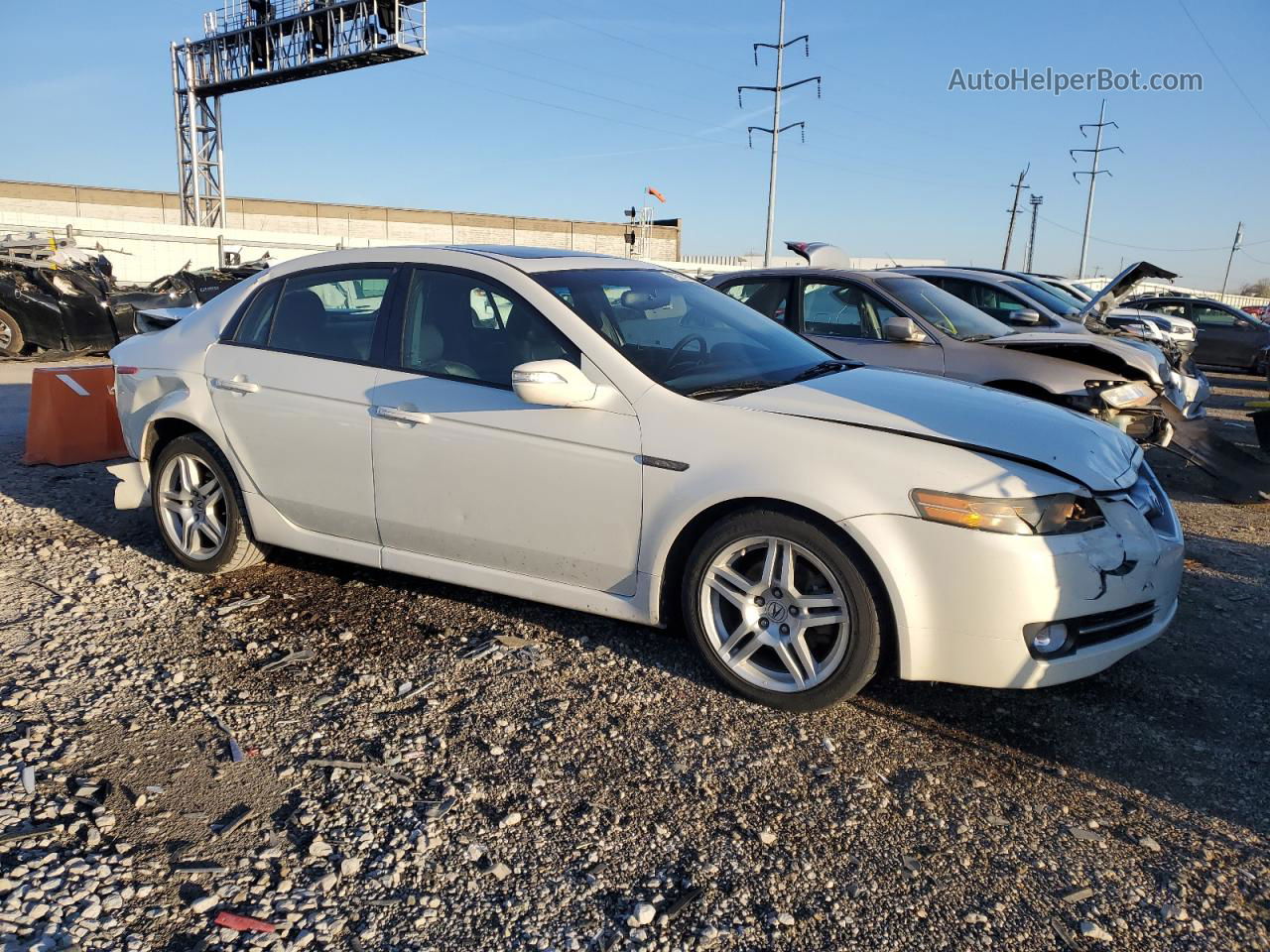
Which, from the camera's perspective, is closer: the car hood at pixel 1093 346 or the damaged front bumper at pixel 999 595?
the damaged front bumper at pixel 999 595

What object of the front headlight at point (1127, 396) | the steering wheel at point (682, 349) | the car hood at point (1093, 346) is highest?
the steering wheel at point (682, 349)

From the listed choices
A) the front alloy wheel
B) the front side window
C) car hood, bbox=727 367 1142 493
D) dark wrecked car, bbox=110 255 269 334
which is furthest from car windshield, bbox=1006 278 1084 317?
the front side window

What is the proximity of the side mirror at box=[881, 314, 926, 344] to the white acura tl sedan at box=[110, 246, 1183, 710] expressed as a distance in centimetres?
234

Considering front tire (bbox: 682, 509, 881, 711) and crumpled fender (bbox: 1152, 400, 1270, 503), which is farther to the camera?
crumpled fender (bbox: 1152, 400, 1270, 503)

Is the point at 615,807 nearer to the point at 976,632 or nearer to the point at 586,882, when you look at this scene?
the point at 586,882

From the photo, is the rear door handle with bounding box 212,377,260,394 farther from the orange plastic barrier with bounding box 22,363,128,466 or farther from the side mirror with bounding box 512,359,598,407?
the orange plastic barrier with bounding box 22,363,128,466

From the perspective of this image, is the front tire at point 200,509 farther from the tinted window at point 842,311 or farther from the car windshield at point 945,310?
the car windshield at point 945,310

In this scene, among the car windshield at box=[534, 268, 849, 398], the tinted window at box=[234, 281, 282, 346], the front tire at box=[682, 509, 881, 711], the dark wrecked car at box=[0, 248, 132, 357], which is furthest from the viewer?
the dark wrecked car at box=[0, 248, 132, 357]

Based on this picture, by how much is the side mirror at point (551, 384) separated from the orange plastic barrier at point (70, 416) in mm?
5167

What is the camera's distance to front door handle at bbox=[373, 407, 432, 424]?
406 cm

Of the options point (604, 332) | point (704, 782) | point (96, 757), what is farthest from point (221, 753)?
point (604, 332)

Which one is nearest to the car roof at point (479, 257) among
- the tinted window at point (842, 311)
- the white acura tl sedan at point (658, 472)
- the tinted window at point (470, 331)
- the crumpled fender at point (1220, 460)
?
the white acura tl sedan at point (658, 472)

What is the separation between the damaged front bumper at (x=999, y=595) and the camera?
10.3 feet

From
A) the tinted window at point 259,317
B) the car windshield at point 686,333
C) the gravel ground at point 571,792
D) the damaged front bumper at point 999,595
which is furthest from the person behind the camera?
the tinted window at point 259,317
